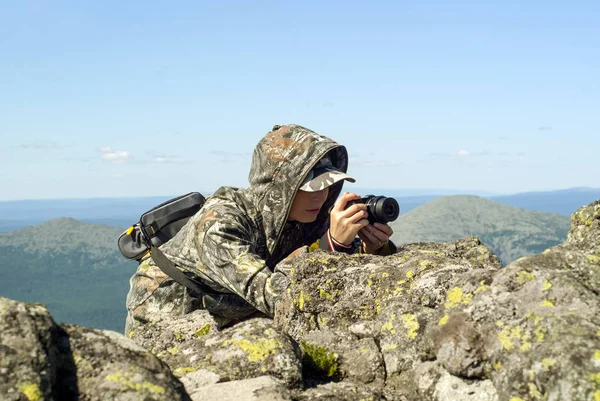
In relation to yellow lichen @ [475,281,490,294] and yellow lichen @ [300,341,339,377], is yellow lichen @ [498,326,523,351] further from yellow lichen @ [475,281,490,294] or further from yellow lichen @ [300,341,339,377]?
yellow lichen @ [300,341,339,377]

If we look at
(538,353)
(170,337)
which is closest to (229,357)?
(538,353)

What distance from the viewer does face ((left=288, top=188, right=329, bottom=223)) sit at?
10.1 metres

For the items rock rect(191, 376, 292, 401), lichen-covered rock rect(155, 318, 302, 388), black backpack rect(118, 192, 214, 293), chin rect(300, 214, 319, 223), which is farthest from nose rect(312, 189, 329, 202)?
rock rect(191, 376, 292, 401)

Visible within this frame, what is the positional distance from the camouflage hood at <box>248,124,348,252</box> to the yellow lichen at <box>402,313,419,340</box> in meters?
4.24

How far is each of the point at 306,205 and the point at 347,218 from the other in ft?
4.99

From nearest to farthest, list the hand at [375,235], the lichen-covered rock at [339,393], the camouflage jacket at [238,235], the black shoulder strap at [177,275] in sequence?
1. the lichen-covered rock at [339,393]
2. the camouflage jacket at [238,235]
3. the hand at [375,235]
4. the black shoulder strap at [177,275]

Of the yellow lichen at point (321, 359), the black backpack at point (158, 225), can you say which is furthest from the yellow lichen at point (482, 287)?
the black backpack at point (158, 225)

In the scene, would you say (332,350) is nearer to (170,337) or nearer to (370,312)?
(370,312)

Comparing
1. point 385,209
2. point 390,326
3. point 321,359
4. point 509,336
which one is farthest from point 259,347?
point 385,209

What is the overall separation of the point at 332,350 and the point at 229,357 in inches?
45.9

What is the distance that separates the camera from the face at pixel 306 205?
1006cm

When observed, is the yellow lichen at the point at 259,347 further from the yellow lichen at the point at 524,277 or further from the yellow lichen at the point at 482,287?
the yellow lichen at the point at 524,277

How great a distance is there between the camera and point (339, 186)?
1179 cm

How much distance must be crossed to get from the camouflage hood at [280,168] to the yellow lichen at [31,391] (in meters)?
6.26
